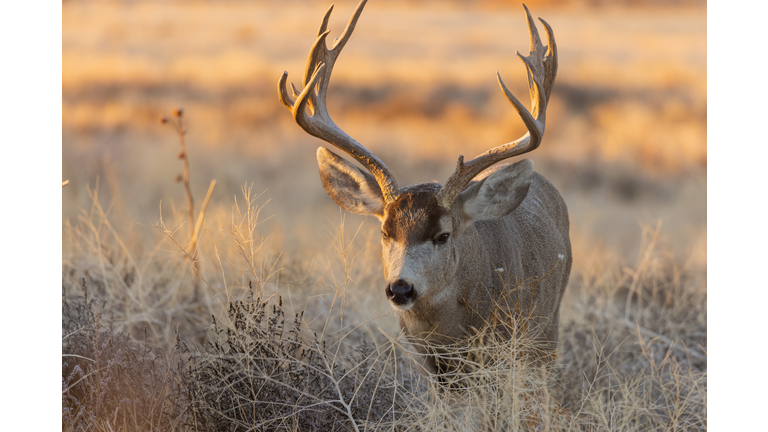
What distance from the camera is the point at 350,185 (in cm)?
395

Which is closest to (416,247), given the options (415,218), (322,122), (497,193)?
(415,218)

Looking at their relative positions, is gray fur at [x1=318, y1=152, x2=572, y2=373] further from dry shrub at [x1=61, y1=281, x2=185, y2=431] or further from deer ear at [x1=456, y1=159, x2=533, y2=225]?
dry shrub at [x1=61, y1=281, x2=185, y2=431]

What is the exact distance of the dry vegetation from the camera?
3.62 metres

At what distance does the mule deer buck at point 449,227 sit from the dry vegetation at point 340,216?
24cm

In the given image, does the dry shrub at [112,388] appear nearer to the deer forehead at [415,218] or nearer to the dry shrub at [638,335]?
the deer forehead at [415,218]

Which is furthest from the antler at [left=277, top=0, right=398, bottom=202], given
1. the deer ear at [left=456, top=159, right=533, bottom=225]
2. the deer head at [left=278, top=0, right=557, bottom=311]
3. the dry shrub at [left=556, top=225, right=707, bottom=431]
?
the dry shrub at [left=556, top=225, right=707, bottom=431]

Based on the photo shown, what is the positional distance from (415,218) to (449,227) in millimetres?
194

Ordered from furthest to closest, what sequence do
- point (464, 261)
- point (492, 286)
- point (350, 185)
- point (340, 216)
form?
point (340, 216) < point (350, 185) < point (492, 286) < point (464, 261)

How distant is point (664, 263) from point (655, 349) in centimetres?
188

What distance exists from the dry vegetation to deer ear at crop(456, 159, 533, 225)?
2.24 feet

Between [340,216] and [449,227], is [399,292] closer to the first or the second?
[449,227]

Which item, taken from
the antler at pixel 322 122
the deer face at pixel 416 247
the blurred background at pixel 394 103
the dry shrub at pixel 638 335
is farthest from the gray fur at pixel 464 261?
the blurred background at pixel 394 103

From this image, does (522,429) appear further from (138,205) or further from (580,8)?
(580,8)

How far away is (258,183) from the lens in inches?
435
